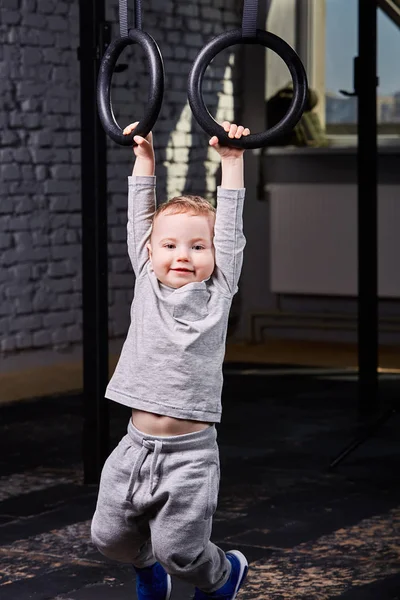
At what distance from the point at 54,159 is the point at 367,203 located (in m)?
1.76

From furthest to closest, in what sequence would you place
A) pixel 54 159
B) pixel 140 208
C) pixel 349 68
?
pixel 349 68 < pixel 54 159 < pixel 140 208

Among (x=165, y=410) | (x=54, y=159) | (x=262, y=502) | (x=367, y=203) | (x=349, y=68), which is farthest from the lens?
(x=349, y=68)

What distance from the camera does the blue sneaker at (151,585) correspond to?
7.30 feet

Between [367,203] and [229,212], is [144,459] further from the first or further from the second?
[367,203]

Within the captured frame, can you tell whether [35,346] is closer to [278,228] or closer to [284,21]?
[278,228]

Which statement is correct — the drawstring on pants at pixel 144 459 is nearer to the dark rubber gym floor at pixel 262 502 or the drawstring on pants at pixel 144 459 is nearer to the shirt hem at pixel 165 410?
the shirt hem at pixel 165 410

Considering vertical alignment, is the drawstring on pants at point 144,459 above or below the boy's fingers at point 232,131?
below

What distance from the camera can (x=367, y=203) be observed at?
4484 millimetres

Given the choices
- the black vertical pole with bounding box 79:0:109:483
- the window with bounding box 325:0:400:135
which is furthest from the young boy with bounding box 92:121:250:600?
A: the window with bounding box 325:0:400:135

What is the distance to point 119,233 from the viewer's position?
19.6 ft

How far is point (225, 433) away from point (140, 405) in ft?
7.83

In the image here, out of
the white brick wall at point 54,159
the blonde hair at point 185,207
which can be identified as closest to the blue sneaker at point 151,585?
the blonde hair at point 185,207

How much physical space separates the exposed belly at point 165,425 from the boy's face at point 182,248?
23 cm

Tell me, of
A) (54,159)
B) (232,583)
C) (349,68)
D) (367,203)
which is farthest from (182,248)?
(349,68)
